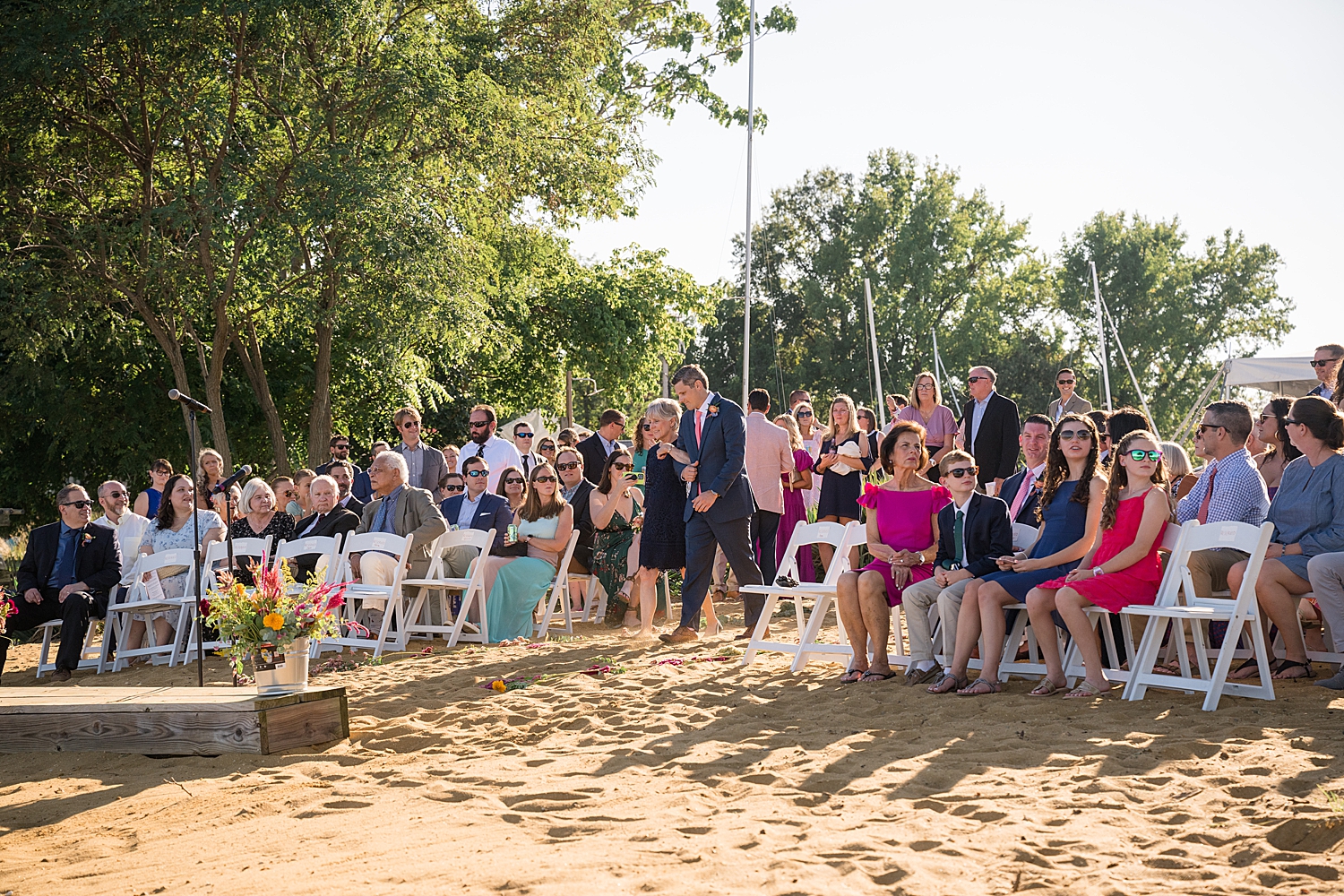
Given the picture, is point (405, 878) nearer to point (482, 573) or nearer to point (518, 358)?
point (482, 573)

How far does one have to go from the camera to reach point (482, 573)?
9617 mm

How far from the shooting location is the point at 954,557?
705 cm

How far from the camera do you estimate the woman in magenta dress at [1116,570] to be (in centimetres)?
630

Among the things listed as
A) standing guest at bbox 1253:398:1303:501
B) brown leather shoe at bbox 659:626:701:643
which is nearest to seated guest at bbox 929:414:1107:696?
standing guest at bbox 1253:398:1303:501

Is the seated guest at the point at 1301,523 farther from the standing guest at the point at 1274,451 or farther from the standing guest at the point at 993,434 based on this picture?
the standing guest at the point at 993,434

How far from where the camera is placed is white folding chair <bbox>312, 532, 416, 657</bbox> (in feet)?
30.3

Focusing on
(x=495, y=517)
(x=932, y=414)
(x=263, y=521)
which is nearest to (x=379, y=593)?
(x=495, y=517)

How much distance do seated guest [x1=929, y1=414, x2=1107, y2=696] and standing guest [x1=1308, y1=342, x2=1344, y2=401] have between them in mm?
2363

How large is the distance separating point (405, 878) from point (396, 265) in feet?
37.7

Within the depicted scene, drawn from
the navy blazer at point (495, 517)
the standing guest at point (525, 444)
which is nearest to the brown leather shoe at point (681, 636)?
the navy blazer at point (495, 517)

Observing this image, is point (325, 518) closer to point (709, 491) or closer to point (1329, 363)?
point (709, 491)

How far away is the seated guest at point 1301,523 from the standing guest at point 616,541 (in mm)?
5230

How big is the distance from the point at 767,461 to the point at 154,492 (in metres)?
6.82

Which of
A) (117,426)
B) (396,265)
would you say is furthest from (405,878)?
(117,426)
